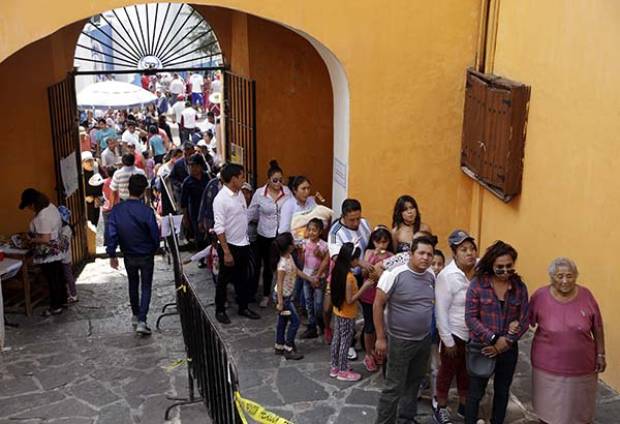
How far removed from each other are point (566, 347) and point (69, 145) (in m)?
7.19

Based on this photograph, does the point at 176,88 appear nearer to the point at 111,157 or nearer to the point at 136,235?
the point at 111,157

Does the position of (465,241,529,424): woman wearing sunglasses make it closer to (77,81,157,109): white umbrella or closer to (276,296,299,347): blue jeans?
(276,296,299,347): blue jeans

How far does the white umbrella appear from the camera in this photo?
50.6ft

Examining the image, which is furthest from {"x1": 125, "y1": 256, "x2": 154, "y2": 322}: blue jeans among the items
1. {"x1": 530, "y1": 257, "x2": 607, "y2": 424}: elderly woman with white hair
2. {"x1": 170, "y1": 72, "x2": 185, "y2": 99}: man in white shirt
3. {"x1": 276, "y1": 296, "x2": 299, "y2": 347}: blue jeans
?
{"x1": 170, "y1": 72, "x2": 185, "y2": 99}: man in white shirt

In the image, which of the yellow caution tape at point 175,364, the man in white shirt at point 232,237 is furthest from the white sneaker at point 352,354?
the yellow caution tape at point 175,364

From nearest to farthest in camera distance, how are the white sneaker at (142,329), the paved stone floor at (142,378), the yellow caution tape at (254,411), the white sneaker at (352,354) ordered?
the yellow caution tape at (254,411) → the paved stone floor at (142,378) → the white sneaker at (352,354) → the white sneaker at (142,329)

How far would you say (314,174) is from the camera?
1151 centimetres

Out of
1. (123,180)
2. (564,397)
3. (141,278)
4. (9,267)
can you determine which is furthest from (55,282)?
(564,397)

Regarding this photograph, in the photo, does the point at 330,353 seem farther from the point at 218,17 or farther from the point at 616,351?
the point at 218,17

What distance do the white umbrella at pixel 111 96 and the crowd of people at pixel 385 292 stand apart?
5.87m

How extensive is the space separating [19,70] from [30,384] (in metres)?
4.49

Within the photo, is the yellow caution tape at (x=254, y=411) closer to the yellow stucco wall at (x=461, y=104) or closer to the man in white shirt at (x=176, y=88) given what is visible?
the yellow stucco wall at (x=461, y=104)

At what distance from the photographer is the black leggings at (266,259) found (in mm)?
8727

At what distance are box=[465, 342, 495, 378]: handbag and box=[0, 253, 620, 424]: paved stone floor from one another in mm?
844
